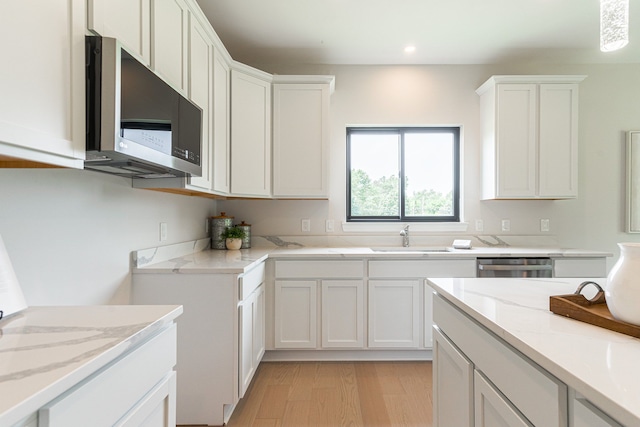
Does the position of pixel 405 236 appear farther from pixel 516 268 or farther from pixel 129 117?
pixel 129 117

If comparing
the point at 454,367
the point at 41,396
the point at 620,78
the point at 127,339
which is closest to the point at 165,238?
the point at 127,339

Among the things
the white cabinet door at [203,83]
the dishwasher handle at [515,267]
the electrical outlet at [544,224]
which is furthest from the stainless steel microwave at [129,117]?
the electrical outlet at [544,224]

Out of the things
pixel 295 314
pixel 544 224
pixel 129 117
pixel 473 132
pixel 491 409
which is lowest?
pixel 295 314

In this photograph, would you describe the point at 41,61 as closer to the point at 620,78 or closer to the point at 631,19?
the point at 631,19

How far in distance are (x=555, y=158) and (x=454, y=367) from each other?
8.37 ft

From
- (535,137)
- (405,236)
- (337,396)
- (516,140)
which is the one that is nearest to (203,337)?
(337,396)

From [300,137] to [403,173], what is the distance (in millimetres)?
1153

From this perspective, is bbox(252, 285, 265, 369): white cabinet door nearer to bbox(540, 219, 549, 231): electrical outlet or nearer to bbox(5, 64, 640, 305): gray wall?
bbox(5, 64, 640, 305): gray wall

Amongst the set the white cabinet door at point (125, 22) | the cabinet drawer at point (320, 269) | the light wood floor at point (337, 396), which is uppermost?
the white cabinet door at point (125, 22)

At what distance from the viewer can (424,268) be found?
2.59 m

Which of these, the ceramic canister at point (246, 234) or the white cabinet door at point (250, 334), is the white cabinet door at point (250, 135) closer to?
the ceramic canister at point (246, 234)

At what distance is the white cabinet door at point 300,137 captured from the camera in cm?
284

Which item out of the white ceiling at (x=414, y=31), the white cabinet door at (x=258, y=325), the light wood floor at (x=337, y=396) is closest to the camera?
the light wood floor at (x=337, y=396)

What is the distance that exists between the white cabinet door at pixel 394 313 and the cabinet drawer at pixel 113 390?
1.89 metres
